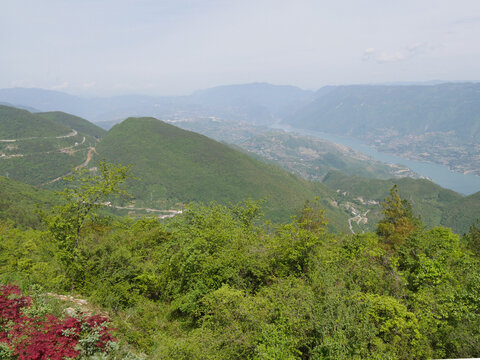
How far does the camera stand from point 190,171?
14000cm

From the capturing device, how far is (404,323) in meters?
9.73

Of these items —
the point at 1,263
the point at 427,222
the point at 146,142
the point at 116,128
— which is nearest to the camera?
the point at 1,263

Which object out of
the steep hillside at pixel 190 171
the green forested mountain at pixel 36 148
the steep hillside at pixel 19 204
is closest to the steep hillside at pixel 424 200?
the steep hillside at pixel 190 171

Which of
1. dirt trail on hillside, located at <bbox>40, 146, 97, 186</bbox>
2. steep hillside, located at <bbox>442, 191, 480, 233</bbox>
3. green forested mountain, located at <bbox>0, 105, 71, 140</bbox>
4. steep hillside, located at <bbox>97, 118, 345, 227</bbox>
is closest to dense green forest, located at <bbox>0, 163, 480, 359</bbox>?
steep hillside, located at <bbox>97, 118, 345, 227</bbox>

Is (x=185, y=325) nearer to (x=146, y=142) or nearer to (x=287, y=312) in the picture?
(x=287, y=312)

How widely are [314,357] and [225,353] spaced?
3420 millimetres

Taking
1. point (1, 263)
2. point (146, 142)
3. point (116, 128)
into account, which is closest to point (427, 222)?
point (1, 263)

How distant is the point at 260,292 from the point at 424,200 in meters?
183

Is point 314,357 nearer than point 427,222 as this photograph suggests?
Yes

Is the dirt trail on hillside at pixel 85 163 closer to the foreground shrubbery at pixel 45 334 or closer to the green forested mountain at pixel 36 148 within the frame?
the green forested mountain at pixel 36 148

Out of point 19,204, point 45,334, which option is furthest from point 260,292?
point 19,204

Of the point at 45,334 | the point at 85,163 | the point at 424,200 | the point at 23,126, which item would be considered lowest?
the point at 424,200

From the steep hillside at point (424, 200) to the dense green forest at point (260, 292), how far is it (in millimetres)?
131406

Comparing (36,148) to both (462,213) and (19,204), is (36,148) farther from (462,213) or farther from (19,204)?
(462,213)
